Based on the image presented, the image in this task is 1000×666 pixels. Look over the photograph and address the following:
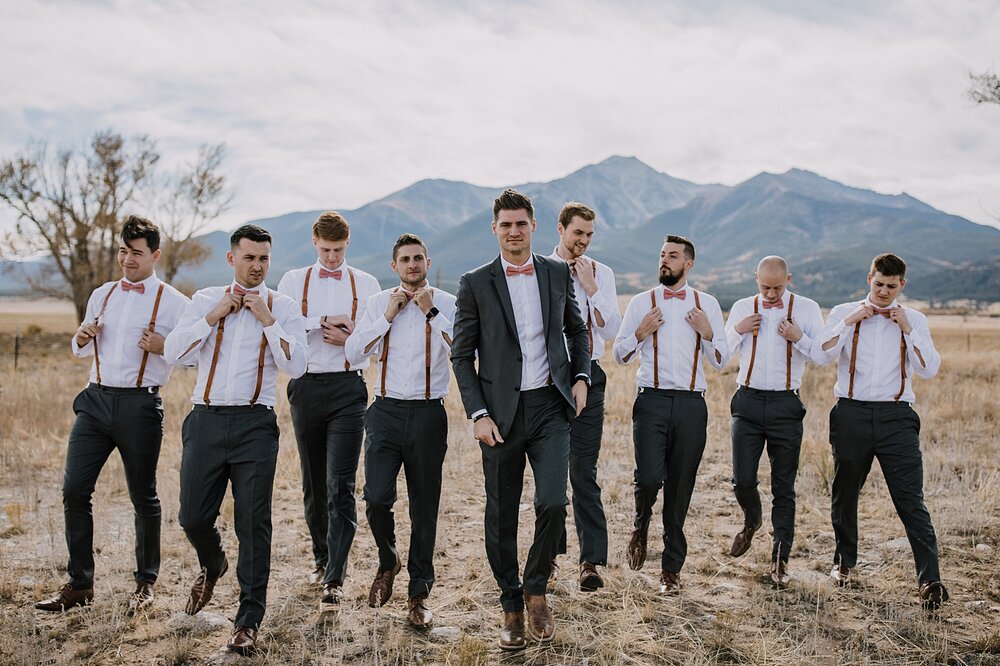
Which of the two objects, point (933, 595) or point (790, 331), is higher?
point (790, 331)

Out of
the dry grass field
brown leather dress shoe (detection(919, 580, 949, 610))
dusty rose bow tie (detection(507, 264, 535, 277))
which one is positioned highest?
dusty rose bow tie (detection(507, 264, 535, 277))

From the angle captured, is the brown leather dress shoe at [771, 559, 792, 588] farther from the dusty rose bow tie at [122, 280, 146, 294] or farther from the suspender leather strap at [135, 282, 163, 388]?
the dusty rose bow tie at [122, 280, 146, 294]

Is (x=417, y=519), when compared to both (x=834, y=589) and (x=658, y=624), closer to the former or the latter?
(x=658, y=624)

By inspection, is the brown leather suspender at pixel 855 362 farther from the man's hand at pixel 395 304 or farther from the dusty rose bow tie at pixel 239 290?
the dusty rose bow tie at pixel 239 290

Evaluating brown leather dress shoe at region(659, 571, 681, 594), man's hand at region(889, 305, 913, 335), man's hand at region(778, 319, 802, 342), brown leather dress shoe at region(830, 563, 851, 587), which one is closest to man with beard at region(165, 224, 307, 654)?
brown leather dress shoe at region(659, 571, 681, 594)

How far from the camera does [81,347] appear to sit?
19.4 feet

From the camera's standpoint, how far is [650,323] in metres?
6.33

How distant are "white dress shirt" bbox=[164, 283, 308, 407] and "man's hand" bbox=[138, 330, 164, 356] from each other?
47 cm

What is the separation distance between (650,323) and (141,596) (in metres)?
4.23

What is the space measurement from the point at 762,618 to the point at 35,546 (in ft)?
19.8

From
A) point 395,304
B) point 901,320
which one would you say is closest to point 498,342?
point 395,304

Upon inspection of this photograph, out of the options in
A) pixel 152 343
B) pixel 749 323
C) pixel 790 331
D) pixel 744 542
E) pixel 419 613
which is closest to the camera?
pixel 419 613

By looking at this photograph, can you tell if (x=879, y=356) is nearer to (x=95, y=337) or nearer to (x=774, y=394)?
(x=774, y=394)

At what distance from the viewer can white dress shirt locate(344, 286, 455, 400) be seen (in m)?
5.65
